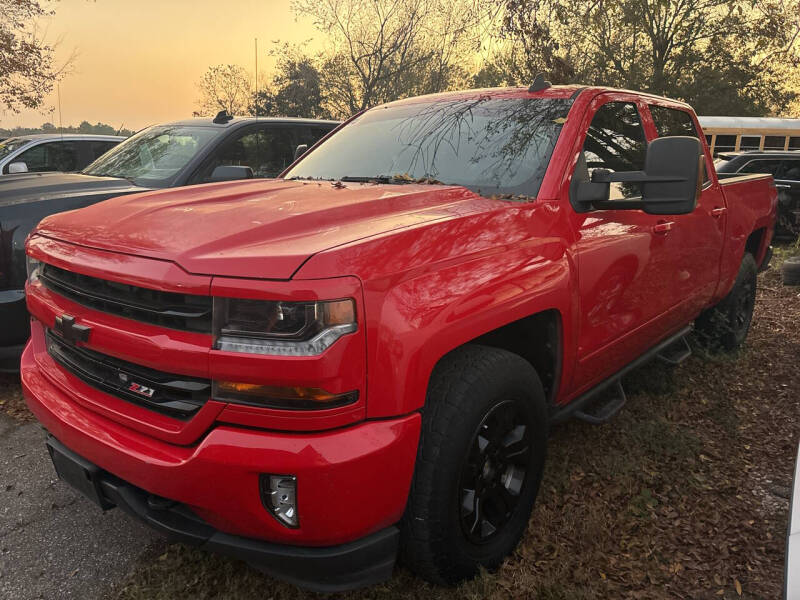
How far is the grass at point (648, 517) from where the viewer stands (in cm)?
228

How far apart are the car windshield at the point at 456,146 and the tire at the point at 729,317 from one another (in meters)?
2.72

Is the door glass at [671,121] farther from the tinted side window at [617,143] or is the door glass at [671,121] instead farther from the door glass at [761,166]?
the door glass at [761,166]

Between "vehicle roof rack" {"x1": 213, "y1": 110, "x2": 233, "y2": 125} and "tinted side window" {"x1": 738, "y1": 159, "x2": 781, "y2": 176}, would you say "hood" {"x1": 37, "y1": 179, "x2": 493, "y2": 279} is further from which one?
"tinted side window" {"x1": 738, "y1": 159, "x2": 781, "y2": 176}

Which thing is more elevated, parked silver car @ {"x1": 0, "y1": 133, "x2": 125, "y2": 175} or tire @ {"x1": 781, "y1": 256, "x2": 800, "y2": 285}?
parked silver car @ {"x1": 0, "y1": 133, "x2": 125, "y2": 175}

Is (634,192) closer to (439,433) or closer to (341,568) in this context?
(439,433)

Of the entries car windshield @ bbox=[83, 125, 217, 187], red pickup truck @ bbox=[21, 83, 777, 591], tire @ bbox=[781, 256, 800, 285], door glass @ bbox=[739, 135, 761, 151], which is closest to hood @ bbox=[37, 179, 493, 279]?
red pickup truck @ bbox=[21, 83, 777, 591]

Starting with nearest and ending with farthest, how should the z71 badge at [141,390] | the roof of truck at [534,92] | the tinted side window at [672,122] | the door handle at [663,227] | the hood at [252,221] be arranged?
1. the hood at [252,221]
2. the z71 badge at [141,390]
3. the roof of truck at [534,92]
4. the door handle at [663,227]
5. the tinted side window at [672,122]

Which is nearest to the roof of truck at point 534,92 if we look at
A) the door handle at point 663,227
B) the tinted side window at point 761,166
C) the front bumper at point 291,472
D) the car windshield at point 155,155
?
the door handle at point 663,227

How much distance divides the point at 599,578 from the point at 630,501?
2.06 feet

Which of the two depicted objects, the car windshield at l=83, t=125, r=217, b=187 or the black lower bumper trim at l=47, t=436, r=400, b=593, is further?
the car windshield at l=83, t=125, r=217, b=187

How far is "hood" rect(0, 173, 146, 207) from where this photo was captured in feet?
13.4

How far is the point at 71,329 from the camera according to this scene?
6.63 feet

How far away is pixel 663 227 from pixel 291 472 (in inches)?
96.9

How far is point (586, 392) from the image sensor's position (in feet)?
9.84
